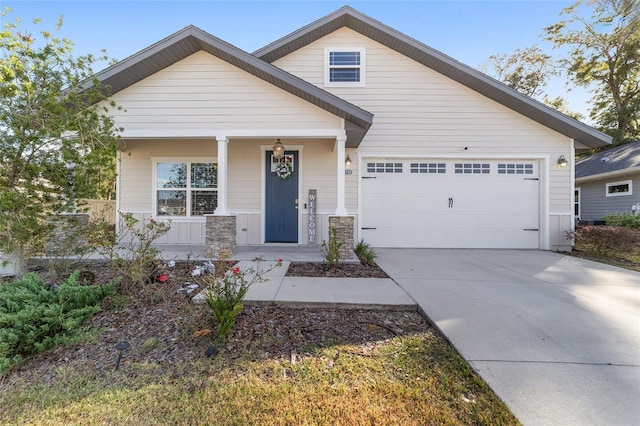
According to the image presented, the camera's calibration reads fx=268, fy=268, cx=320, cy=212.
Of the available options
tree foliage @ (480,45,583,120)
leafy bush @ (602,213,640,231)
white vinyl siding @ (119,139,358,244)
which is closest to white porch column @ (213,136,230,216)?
white vinyl siding @ (119,139,358,244)

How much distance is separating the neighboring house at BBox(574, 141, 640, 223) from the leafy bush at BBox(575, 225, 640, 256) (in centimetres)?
537

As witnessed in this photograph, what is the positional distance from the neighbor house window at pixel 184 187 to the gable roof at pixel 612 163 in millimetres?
15242

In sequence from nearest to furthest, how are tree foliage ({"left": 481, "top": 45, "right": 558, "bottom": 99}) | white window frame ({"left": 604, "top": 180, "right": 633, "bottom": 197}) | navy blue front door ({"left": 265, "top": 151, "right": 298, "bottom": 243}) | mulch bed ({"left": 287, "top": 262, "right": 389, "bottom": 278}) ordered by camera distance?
1. mulch bed ({"left": 287, "top": 262, "right": 389, "bottom": 278})
2. navy blue front door ({"left": 265, "top": 151, "right": 298, "bottom": 243})
3. white window frame ({"left": 604, "top": 180, "right": 633, "bottom": 197})
4. tree foliage ({"left": 481, "top": 45, "right": 558, "bottom": 99})

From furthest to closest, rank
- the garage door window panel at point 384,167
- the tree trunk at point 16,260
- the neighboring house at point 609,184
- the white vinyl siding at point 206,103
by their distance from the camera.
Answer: the neighboring house at point 609,184 → the garage door window panel at point 384,167 → the white vinyl siding at point 206,103 → the tree trunk at point 16,260

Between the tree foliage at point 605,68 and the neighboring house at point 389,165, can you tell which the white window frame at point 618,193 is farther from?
the tree foliage at point 605,68

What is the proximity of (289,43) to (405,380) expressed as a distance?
8.09m

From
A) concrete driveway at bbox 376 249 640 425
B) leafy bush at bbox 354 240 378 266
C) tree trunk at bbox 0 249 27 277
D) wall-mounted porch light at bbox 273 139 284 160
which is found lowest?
concrete driveway at bbox 376 249 640 425

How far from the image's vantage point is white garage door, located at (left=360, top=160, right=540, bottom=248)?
24.9 ft

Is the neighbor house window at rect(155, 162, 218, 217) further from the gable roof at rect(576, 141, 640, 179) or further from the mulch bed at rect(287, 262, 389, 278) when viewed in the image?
the gable roof at rect(576, 141, 640, 179)

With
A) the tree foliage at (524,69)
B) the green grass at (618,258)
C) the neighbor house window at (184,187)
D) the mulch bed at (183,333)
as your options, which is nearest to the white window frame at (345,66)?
the neighbor house window at (184,187)

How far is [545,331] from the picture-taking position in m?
2.74

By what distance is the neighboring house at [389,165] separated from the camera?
733 centimetres

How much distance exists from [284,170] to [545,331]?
6.07 metres

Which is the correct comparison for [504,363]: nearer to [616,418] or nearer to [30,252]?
[616,418]
